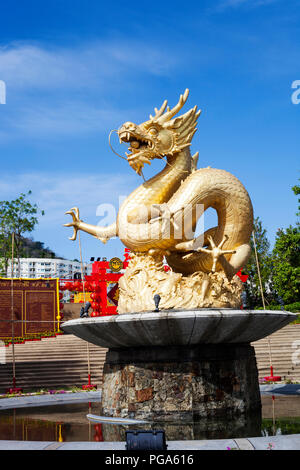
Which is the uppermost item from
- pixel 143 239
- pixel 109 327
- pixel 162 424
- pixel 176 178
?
pixel 176 178

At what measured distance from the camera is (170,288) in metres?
8.52

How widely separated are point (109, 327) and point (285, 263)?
22.2m

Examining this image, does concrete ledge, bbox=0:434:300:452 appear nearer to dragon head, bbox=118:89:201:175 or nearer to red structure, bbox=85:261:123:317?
dragon head, bbox=118:89:201:175

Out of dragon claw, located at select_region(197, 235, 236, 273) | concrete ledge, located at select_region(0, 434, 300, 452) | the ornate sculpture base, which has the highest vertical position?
dragon claw, located at select_region(197, 235, 236, 273)

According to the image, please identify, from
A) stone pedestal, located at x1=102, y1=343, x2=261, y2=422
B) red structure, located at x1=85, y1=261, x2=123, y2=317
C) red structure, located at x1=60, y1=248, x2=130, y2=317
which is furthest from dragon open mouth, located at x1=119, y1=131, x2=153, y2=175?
red structure, located at x1=85, y1=261, x2=123, y2=317

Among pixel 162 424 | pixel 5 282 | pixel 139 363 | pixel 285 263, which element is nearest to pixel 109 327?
pixel 139 363

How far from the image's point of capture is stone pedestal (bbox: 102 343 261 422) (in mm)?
7461

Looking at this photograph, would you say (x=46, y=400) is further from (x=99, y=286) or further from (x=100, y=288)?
(x=100, y=288)

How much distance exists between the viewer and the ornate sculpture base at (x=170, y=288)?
843 cm

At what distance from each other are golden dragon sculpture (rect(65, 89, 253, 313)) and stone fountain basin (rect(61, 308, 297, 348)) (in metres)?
0.89

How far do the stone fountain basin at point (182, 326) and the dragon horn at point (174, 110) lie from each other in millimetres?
3873

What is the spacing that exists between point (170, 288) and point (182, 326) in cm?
143

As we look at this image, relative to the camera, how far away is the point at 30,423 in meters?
7.81
